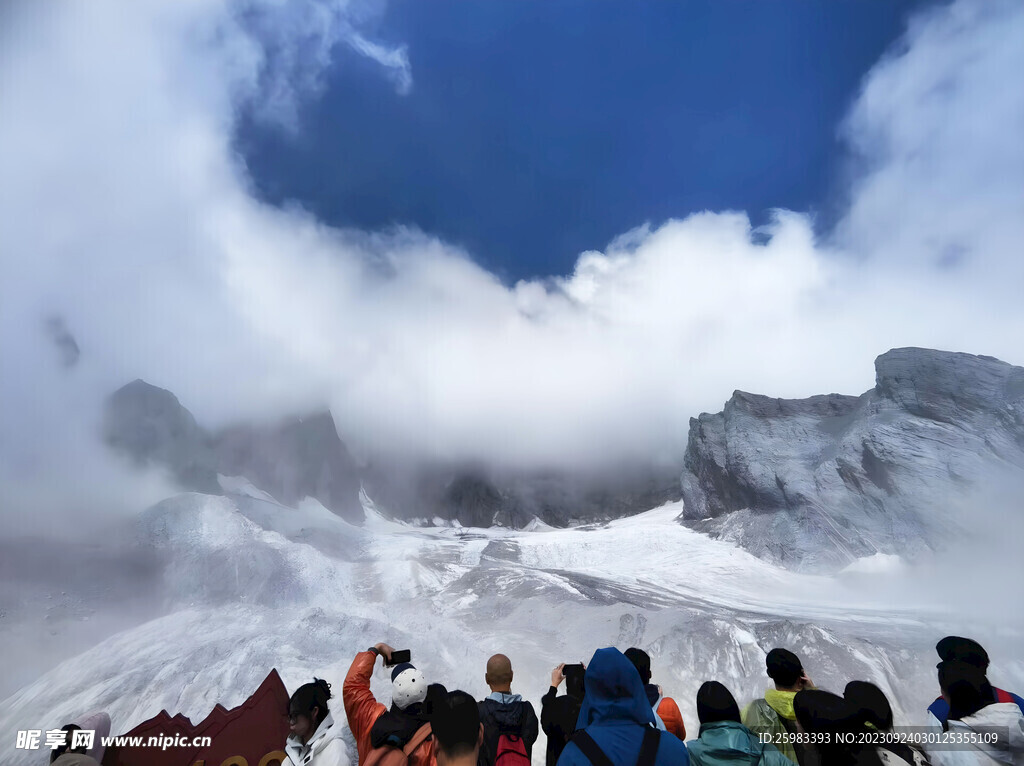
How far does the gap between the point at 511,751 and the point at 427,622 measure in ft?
58.9

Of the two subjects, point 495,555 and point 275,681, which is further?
point 495,555

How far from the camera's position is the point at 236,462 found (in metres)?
40.0

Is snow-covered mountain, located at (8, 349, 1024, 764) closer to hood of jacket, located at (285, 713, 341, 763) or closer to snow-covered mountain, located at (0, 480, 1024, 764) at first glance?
snow-covered mountain, located at (0, 480, 1024, 764)

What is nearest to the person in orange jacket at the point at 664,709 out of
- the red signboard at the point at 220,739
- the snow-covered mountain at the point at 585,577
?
the red signboard at the point at 220,739

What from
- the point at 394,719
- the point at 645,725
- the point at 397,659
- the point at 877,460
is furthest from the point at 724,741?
the point at 877,460

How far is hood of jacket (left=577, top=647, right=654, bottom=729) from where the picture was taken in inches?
125

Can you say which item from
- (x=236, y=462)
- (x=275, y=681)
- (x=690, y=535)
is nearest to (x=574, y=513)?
(x=690, y=535)

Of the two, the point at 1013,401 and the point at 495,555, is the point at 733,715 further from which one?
the point at 1013,401

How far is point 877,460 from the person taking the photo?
33281mm

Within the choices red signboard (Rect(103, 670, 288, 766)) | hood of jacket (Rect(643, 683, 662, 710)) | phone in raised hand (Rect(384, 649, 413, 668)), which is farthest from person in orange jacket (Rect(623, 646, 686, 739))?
red signboard (Rect(103, 670, 288, 766))

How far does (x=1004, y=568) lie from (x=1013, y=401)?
11067 millimetres

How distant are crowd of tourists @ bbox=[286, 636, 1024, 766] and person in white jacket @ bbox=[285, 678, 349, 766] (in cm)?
1

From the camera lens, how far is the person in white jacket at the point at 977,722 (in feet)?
12.4

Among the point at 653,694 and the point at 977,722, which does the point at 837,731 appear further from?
the point at 653,694
